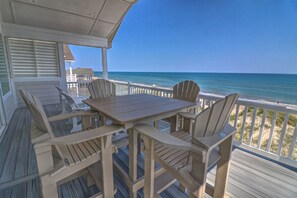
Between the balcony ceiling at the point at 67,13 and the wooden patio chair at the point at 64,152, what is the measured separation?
3.82 m

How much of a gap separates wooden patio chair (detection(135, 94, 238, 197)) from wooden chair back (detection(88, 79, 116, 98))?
1593mm

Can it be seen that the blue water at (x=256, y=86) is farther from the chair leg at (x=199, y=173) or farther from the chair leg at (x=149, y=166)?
the chair leg at (x=199, y=173)

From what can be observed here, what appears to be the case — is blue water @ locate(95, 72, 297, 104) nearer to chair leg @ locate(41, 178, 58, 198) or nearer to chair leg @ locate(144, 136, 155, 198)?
chair leg @ locate(144, 136, 155, 198)

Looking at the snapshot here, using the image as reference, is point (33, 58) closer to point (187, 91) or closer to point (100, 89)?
point (100, 89)

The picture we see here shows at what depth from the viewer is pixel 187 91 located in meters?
2.37

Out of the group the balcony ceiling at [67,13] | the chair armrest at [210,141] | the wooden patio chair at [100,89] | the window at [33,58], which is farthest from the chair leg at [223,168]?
the window at [33,58]

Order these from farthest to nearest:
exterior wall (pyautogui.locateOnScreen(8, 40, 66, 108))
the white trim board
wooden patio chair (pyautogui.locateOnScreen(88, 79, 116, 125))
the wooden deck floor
→ exterior wall (pyautogui.locateOnScreen(8, 40, 66, 108))
the white trim board
wooden patio chair (pyautogui.locateOnScreen(88, 79, 116, 125))
the wooden deck floor

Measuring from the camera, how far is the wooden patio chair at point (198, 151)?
839 millimetres

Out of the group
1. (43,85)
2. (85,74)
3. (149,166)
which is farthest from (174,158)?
(85,74)

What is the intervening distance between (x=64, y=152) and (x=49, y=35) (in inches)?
195

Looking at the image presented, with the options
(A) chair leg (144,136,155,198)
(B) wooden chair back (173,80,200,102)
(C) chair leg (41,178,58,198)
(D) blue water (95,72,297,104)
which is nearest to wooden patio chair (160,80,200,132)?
(B) wooden chair back (173,80,200,102)

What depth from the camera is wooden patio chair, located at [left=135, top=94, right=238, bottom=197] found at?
2.75 feet

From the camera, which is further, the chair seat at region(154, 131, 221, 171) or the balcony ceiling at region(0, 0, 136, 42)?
the balcony ceiling at region(0, 0, 136, 42)

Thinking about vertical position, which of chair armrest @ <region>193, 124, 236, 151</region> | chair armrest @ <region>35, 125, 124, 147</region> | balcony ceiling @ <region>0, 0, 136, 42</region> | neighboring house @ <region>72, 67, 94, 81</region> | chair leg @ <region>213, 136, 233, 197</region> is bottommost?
chair leg @ <region>213, 136, 233, 197</region>
